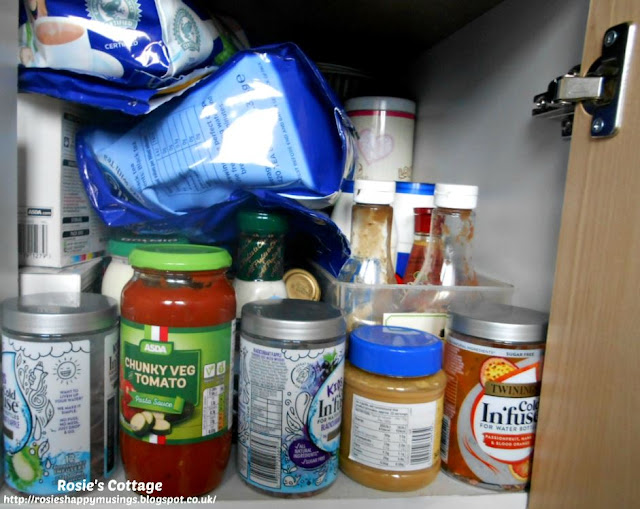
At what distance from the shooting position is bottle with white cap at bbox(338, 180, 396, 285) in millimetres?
656

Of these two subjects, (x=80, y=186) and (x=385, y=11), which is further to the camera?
(x=385, y=11)

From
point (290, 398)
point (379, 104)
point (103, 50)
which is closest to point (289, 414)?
point (290, 398)

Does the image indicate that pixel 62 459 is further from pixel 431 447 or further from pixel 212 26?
pixel 212 26

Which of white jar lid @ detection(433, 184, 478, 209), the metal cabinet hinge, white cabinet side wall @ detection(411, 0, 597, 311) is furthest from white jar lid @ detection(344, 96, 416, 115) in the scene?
the metal cabinet hinge

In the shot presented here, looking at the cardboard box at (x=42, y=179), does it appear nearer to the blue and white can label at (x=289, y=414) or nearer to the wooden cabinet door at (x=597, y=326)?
the blue and white can label at (x=289, y=414)

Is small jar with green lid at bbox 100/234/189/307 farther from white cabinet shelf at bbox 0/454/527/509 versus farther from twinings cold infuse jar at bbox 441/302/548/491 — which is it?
twinings cold infuse jar at bbox 441/302/548/491

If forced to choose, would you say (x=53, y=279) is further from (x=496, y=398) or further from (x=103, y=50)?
(x=496, y=398)

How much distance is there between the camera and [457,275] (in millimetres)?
643

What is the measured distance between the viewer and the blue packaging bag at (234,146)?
1.87 ft

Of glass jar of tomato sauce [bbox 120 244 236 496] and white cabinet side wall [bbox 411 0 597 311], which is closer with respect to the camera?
glass jar of tomato sauce [bbox 120 244 236 496]

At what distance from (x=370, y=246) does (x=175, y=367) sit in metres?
0.30

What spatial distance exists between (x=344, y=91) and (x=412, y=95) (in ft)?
0.43

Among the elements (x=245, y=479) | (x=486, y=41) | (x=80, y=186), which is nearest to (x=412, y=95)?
(x=486, y=41)

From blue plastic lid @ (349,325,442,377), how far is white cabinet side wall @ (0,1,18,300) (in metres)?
0.34
